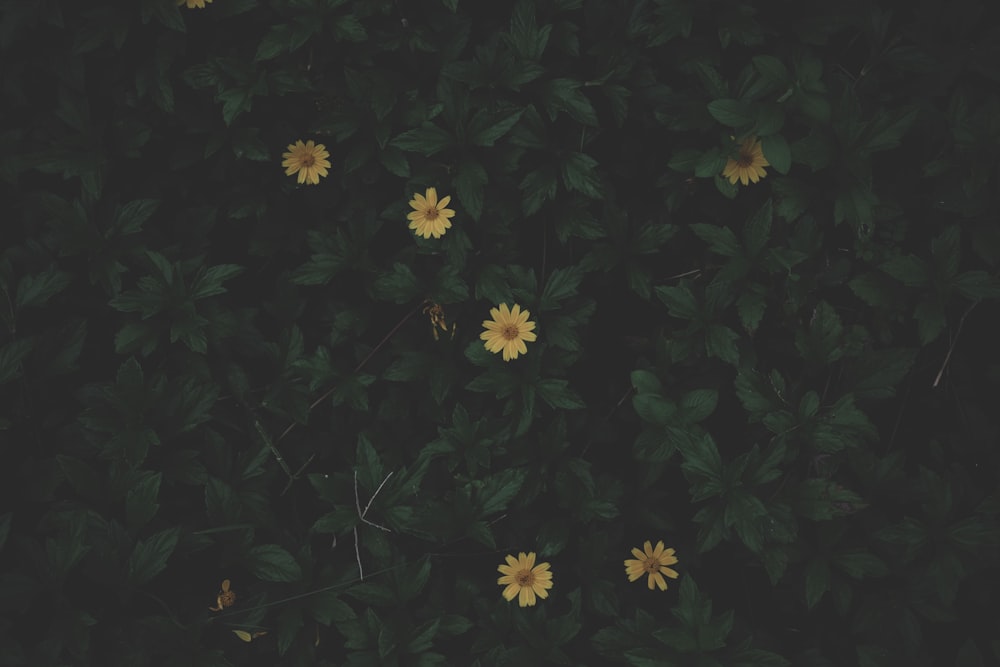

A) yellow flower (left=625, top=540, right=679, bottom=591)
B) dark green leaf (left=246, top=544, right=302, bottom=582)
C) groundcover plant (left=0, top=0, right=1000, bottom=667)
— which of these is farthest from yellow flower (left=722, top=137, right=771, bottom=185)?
dark green leaf (left=246, top=544, right=302, bottom=582)

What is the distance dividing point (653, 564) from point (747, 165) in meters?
1.03

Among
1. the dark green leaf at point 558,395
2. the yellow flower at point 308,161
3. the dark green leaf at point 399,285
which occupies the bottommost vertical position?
the dark green leaf at point 558,395

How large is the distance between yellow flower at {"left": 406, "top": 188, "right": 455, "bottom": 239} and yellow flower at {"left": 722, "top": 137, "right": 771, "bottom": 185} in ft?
2.32

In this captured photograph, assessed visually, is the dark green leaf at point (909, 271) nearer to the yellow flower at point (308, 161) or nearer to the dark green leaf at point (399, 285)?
the dark green leaf at point (399, 285)

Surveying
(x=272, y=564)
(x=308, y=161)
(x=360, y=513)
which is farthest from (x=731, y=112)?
(x=272, y=564)

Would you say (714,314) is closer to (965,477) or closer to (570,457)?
(570,457)

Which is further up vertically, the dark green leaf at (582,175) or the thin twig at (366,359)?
the dark green leaf at (582,175)

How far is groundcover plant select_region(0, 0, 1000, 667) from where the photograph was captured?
202cm

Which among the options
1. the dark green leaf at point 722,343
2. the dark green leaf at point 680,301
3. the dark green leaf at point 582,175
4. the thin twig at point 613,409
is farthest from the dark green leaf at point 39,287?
the dark green leaf at point 722,343

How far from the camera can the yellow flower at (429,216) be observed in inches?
82.3

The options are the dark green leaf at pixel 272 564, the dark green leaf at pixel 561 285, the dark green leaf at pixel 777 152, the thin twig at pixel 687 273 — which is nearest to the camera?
the dark green leaf at pixel 777 152

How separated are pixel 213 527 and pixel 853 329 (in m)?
1.69

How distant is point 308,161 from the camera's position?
7.25ft

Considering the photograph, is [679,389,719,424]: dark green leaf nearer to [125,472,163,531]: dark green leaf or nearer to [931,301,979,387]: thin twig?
[931,301,979,387]: thin twig
